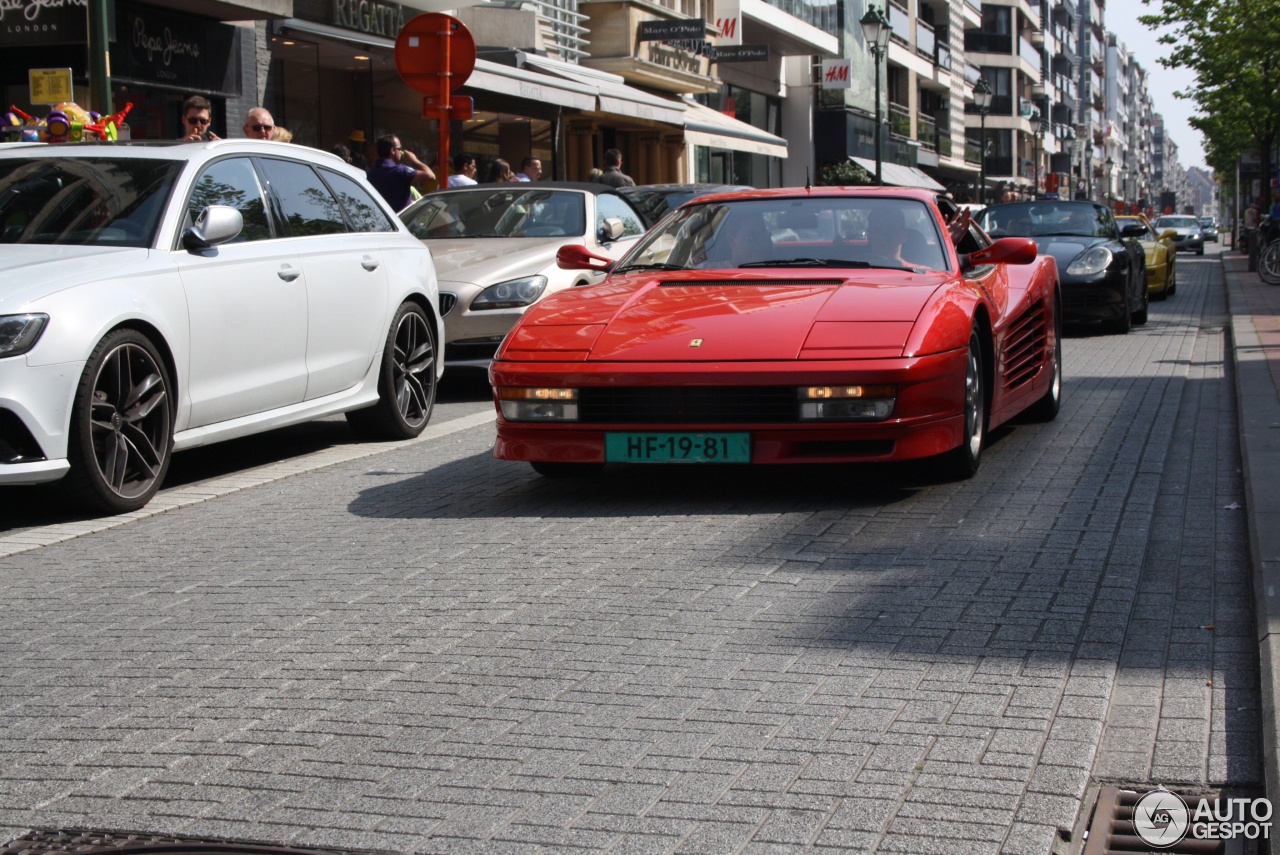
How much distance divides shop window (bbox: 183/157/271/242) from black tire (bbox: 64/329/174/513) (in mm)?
931

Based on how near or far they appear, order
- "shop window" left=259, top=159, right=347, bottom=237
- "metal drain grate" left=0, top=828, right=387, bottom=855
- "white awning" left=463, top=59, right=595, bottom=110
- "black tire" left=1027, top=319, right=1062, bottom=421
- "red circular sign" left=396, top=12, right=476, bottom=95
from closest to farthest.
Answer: "metal drain grate" left=0, top=828, right=387, bottom=855 < "shop window" left=259, top=159, right=347, bottom=237 < "black tire" left=1027, top=319, right=1062, bottom=421 < "red circular sign" left=396, top=12, right=476, bottom=95 < "white awning" left=463, top=59, right=595, bottom=110

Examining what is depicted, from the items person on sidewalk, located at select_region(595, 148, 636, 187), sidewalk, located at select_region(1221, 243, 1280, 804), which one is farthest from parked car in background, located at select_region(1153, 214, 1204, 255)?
sidewalk, located at select_region(1221, 243, 1280, 804)

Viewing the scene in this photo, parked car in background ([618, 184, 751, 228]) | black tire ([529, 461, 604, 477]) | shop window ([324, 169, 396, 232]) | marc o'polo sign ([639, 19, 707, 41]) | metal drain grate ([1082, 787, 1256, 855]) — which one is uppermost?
marc o'polo sign ([639, 19, 707, 41])

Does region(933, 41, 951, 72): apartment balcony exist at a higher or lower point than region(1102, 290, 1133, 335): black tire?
higher

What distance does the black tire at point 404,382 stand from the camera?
29.8 ft

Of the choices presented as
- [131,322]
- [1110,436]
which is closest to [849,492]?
[1110,436]

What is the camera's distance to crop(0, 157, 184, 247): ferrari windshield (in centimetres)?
735

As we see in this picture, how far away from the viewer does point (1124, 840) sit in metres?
3.23

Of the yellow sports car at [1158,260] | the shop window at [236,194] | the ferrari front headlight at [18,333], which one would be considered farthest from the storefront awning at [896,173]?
the ferrari front headlight at [18,333]

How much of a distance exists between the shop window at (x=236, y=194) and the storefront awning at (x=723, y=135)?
2196cm

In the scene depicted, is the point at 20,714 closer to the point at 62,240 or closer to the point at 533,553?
the point at 533,553

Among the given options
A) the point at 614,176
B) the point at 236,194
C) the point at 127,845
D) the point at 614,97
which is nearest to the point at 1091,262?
the point at 614,176

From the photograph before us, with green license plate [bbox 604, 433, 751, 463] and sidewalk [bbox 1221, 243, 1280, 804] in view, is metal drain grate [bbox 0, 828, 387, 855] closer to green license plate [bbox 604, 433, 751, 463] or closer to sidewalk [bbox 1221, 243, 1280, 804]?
sidewalk [bbox 1221, 243, 1280, 804]

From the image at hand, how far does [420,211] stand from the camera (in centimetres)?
1324
